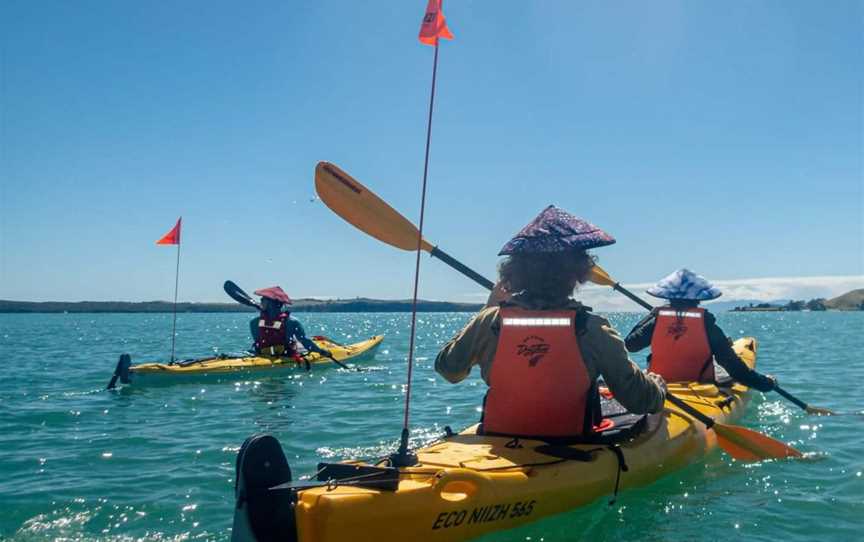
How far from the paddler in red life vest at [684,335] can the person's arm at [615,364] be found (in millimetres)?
3685

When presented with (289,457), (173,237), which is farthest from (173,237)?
(289,457)

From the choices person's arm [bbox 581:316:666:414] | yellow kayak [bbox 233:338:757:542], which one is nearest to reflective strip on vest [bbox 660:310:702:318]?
yellow kayak [bbox 233:338:757:542]

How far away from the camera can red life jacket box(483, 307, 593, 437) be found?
3988mm

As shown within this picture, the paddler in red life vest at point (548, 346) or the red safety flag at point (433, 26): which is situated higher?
the red safety flag at point (433, 26)

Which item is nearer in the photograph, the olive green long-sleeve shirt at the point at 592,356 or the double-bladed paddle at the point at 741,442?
the olive green long-sleeve shirt at the point at 592,356

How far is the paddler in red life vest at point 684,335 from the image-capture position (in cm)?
742

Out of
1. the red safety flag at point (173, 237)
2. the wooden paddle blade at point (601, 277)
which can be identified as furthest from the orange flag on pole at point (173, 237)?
the wooden paddle blade at point (601, 277)

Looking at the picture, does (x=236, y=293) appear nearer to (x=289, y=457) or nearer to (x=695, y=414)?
(x=289, y=457)

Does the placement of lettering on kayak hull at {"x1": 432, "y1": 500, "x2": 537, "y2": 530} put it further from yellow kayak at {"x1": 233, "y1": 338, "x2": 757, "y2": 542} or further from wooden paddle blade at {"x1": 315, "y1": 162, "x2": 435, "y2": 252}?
wooden paddle blade at {"x1": 315, "y1": 162, "x2": 435, "y2": 252}

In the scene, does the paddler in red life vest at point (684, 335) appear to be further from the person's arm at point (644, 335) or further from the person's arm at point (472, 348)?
the person's arm at point (472, 348)

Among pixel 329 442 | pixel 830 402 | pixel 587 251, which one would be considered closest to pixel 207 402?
pixel 329 442

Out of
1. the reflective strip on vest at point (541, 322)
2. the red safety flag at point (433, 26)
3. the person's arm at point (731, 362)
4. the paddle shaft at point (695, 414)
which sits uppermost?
the red safety flag at point (433, 26)

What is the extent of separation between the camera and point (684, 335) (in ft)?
24.9

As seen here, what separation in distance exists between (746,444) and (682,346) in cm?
204
